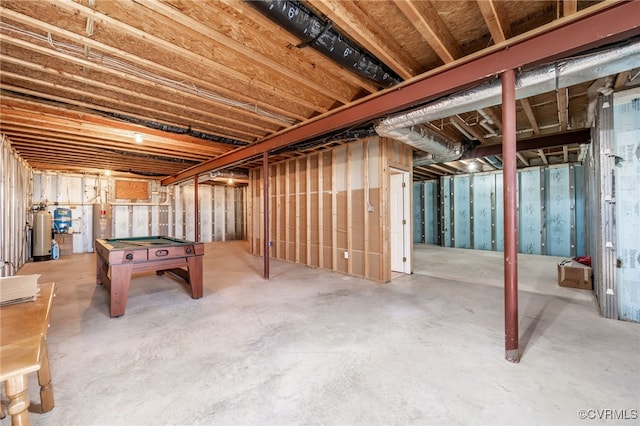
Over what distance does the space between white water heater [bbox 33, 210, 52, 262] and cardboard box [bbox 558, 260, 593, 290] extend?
11.7 meters

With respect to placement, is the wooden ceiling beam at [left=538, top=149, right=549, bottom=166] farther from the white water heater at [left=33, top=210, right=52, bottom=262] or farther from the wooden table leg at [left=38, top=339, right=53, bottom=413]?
the white water heater at [left=33, top=210, right=52, bottom=262]

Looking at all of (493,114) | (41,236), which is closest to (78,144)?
(41,236)

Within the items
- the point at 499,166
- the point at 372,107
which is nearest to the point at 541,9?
the point at 372,107

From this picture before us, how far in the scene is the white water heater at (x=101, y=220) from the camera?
8.80 meters

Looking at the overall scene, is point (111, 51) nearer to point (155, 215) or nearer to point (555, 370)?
point (555, 370)

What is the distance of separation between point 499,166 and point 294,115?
6992 mm

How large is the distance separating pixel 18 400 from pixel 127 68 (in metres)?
2.96

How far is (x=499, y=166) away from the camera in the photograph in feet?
25.8

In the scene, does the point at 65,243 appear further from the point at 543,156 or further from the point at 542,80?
the point at 543,156

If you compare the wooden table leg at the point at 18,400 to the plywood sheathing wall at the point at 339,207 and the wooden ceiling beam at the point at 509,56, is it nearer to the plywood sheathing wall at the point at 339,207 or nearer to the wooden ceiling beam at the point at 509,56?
the wooden ceiling beam at the point at 509,56

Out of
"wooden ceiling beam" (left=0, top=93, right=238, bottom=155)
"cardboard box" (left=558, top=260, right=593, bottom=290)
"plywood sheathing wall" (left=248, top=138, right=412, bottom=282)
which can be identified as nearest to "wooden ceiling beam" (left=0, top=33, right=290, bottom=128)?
"wooden ceiling beam" (left=0, top=93, right=238, bottom=155)

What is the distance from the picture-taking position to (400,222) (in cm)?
546

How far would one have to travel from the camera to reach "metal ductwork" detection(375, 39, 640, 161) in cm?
196

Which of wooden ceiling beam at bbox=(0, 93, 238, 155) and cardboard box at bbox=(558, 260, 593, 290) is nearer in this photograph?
wooden ceiling beam at bbox=(0, 93, 238, 155)
